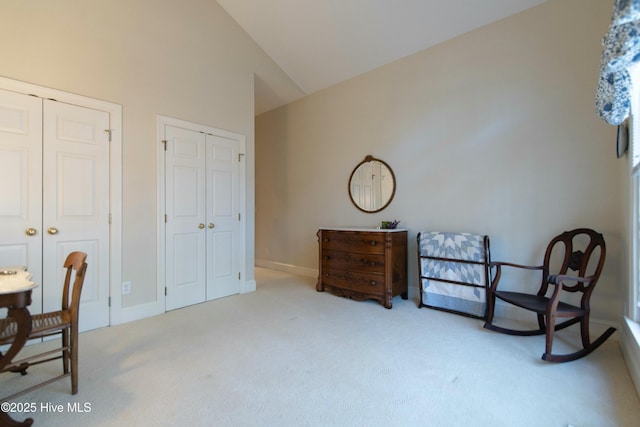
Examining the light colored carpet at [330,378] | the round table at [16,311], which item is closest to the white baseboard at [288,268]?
the light colored carpet at [330,378]

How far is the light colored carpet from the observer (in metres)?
1.51

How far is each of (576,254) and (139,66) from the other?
15.2 ft

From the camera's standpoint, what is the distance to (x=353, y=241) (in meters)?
3.63

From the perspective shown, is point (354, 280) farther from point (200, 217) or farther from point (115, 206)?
point (115, 206)

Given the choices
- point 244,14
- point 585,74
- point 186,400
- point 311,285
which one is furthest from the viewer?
point 311,285

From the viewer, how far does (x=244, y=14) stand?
3.76m

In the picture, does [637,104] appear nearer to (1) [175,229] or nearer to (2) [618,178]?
(2) [618,178]

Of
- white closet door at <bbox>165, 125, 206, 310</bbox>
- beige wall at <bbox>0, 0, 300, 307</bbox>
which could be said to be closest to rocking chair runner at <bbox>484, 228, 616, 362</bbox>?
white closet door at <bbox>165, 125, 206, 310</bbox>

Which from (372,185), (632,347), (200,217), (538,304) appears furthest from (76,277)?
(632,347)

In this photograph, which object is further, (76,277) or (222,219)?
(222,219)

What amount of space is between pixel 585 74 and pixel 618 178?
984 mm

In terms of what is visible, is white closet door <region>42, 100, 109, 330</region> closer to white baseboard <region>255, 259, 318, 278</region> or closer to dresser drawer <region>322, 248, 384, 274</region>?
dresser drawer <region>322, 248, 384, 274</region>

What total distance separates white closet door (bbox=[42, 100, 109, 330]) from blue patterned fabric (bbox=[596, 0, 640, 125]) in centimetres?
376

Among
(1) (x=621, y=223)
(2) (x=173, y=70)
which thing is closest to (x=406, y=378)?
(1) (x=621, y=223)
